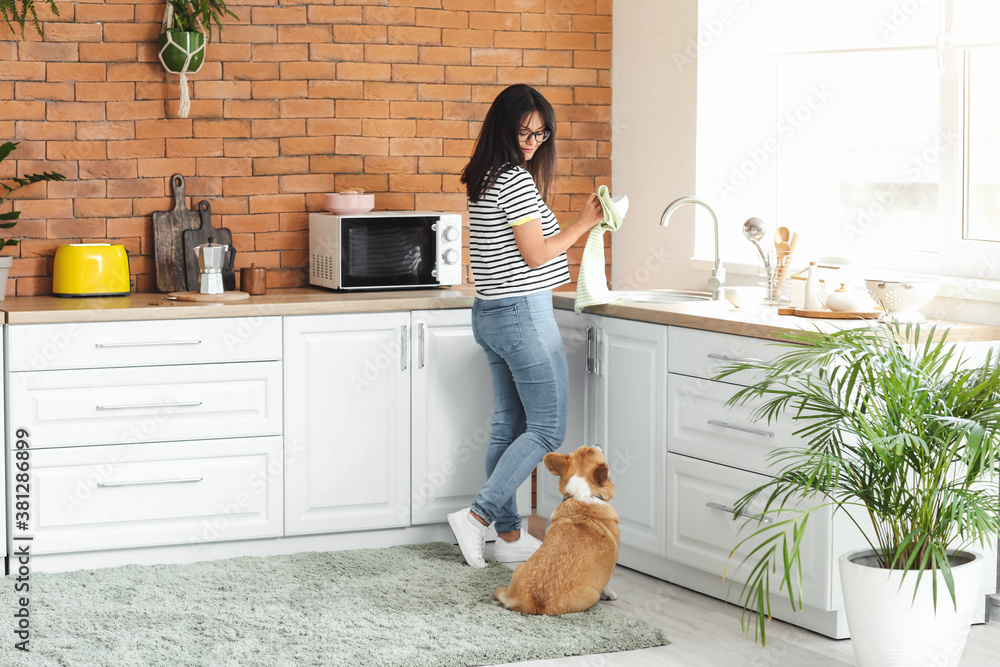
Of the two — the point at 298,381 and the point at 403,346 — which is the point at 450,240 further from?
the point at 298,381

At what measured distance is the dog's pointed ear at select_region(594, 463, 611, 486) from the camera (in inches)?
128

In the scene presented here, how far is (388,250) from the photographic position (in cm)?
409

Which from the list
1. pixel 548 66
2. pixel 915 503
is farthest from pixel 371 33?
pixel 915 503

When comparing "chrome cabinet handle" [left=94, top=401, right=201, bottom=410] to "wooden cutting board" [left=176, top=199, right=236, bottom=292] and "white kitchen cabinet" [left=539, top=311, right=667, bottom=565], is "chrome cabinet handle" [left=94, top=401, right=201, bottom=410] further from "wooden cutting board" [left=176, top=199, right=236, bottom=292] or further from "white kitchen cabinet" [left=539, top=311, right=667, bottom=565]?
"white kitchen cabinet" [left=539, top=311, right=667, bottom=565]

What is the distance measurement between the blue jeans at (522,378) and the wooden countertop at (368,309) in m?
Answer: 0.26

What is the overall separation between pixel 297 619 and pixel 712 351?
134 cm

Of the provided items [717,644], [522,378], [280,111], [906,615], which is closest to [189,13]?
[280,111]

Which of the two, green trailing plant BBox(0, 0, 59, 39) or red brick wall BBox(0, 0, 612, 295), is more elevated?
green trailing plant BBox(0, 0, 59, 39)

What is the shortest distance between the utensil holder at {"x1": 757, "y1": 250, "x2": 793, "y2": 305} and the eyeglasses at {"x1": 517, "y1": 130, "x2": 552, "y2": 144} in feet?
2.64

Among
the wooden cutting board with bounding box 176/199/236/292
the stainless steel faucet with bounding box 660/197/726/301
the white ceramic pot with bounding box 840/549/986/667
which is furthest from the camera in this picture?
the wooden cutting board with bounding box 176/199/236/292

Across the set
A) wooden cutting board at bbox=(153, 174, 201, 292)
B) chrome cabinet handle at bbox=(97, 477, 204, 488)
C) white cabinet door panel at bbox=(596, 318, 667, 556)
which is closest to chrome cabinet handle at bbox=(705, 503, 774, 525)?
white cabinet door panel at bbox=(596, 318, 667, 556)

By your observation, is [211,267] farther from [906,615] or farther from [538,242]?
[906,615]

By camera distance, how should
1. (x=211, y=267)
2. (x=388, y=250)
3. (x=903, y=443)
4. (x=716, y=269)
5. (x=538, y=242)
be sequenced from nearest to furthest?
(x=903, y=443) < (x=538, y=242) < (x=716, y=269) < (x=211, y=267) < (x=388, y=250)

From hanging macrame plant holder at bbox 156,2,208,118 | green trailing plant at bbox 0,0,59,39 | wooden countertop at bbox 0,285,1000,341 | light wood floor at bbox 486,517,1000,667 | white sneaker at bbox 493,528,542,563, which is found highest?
green trailing plant at bbox 0,0,59,39
